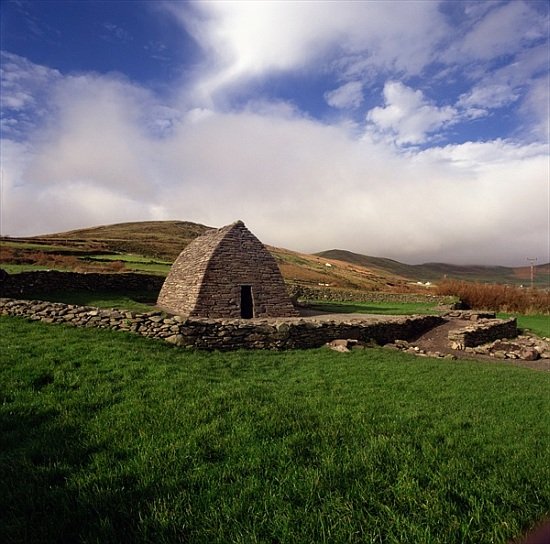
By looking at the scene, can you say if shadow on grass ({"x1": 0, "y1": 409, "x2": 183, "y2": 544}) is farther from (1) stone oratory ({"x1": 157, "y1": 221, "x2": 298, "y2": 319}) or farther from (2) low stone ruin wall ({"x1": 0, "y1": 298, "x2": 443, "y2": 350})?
(1) stone oratory ({"x1": 157, "y1": 221, "x2": 298, "y2": 319})

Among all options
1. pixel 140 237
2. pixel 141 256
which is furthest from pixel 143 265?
pixel 140 237

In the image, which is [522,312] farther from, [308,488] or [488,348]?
[308,488]

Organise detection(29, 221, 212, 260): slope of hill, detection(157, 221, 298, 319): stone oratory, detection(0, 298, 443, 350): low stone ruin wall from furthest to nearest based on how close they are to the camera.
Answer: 1. detection(29, 221, 212, 260): slope of hill
2. detection(157, 221, 298, 319): stone oratory
3. detection(0, 298, 443, 350): low stone ruin wall

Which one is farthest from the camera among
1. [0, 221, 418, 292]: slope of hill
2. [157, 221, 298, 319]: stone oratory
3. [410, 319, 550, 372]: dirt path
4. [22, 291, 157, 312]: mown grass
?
[0, 221, 418, 292]: slope of hill

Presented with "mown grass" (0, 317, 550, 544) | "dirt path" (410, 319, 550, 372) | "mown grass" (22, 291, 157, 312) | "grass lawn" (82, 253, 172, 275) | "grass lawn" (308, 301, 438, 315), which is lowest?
"dirt path" (410, 319, 550, 372)

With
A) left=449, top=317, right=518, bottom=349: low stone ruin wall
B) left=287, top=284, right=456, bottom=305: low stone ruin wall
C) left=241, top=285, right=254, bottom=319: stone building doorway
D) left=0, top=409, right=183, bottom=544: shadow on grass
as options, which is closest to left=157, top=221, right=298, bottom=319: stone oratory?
left=241, top=285, right=254, bottom=319: stone building doorway

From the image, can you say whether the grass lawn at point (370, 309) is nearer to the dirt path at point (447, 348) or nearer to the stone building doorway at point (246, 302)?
the dirt path at point (447, 348)

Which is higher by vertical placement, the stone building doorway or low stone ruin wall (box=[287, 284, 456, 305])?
the stone building doorway

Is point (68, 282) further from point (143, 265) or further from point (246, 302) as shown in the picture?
point (143, 265)

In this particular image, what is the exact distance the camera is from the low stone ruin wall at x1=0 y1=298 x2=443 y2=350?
35.9ft

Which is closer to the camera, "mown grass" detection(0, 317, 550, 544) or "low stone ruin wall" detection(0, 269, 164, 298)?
"mown grass" detection(0, 317, 550, 544)

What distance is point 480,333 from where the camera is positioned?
680 inches

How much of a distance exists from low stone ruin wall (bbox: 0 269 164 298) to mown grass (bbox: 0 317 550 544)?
43.7 feet

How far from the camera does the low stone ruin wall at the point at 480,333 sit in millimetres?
16234
